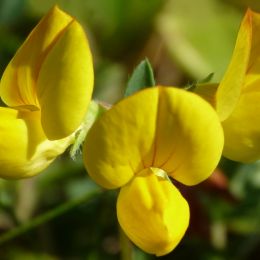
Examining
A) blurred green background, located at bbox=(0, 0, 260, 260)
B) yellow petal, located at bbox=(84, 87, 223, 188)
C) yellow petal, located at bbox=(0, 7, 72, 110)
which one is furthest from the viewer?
blurred green background, located at bbox=(0, 0, 260, 260)

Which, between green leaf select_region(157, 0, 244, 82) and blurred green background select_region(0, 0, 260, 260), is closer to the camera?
blurred green background select_region(0, 0, 260, 260)

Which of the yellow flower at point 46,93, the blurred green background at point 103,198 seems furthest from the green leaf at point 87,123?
the blurred green background at point 103,198

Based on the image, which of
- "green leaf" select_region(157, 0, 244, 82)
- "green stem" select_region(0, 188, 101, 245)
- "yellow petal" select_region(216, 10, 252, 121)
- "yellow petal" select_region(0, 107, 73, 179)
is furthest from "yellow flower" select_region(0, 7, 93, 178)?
"green leaf" select_region(157, 0, 244, 82)

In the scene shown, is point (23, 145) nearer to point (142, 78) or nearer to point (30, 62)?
point (30, 62)

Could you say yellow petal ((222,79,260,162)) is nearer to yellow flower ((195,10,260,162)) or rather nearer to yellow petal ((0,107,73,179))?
yellow flower ((195,10,260,162))

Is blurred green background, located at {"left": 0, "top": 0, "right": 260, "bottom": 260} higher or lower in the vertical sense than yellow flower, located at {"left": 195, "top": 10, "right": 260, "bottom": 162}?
lower

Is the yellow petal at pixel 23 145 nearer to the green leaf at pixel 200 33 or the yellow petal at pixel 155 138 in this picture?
the yellow petal at pixel 155 138

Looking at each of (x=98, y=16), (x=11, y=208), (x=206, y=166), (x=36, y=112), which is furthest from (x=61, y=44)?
(x=98, y=16)

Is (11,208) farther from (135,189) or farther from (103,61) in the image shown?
(103,61)
